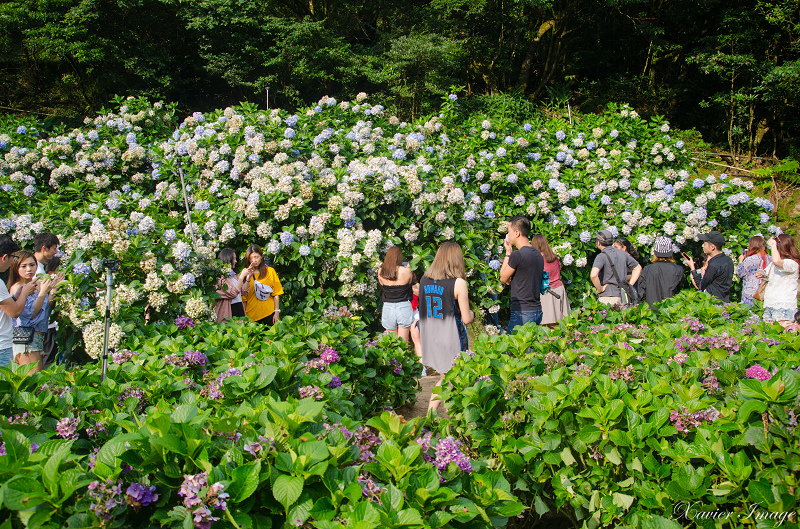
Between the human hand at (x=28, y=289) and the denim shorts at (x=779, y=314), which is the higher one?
the human hand at (x=28, y=289)

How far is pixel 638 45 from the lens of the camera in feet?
48.6

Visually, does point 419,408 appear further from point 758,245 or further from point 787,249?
point 758,245

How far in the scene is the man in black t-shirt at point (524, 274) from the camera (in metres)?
4.67

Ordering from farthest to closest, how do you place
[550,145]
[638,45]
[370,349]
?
1. [638,45]
2. [550,145]
3. [370,349]

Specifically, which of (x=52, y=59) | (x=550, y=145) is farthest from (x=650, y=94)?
(x=52, y=59)

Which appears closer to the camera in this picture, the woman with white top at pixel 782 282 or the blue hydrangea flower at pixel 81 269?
the blue hydrangea flower at pixel 81 269

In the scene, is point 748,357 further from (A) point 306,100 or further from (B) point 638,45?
(B) point 638,45

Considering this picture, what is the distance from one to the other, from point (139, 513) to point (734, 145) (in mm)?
15320

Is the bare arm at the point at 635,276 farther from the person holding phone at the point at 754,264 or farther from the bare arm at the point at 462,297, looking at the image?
the bare arm at the point at 462,297

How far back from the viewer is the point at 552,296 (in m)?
5.29

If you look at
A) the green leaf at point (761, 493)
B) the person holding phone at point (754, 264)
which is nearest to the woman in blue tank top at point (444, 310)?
the green leaf at point (761, 493)

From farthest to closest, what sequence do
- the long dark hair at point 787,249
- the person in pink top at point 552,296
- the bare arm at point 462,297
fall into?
the person in pink top at point 552,296 → the long dark hair at point 787,249 → the bare arm at point 462,297

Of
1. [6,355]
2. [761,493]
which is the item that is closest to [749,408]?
[761,493]

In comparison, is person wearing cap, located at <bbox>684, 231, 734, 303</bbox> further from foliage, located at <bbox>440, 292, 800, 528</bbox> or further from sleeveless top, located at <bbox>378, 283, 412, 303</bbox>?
sleeveless top, located at <bbox>378, 283, 412, 303</bbox>
